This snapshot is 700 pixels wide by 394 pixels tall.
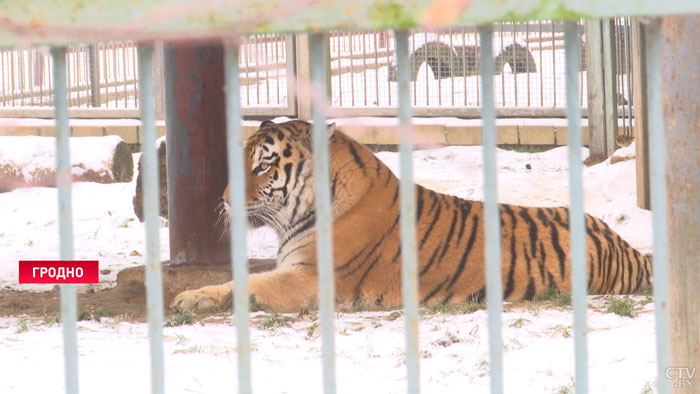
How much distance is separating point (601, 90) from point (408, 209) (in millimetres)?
9212

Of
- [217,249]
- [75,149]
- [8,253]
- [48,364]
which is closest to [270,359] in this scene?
[48,364]

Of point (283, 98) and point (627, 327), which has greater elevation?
point (283, 98)

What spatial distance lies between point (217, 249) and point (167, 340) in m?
1.96

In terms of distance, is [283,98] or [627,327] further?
[283,98]

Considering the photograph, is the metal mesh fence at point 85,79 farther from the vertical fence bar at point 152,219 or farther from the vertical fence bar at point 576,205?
the vertical fence bar at point 576,205

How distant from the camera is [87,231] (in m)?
8.15

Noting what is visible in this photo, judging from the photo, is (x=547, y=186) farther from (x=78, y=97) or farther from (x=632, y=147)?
(x=78, y=97)

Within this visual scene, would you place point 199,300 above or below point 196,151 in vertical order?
below

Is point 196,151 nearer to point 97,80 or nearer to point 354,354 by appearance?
point 354,354

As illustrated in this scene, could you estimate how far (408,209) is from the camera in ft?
5.68

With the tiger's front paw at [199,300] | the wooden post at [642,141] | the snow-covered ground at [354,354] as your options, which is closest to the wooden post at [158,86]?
the wooden post at [642,141]

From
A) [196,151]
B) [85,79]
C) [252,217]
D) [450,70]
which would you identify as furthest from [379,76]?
[252,217]

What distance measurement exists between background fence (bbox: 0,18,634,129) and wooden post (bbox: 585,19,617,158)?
1.55 feet

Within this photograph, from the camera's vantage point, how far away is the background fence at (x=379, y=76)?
11547 mm
